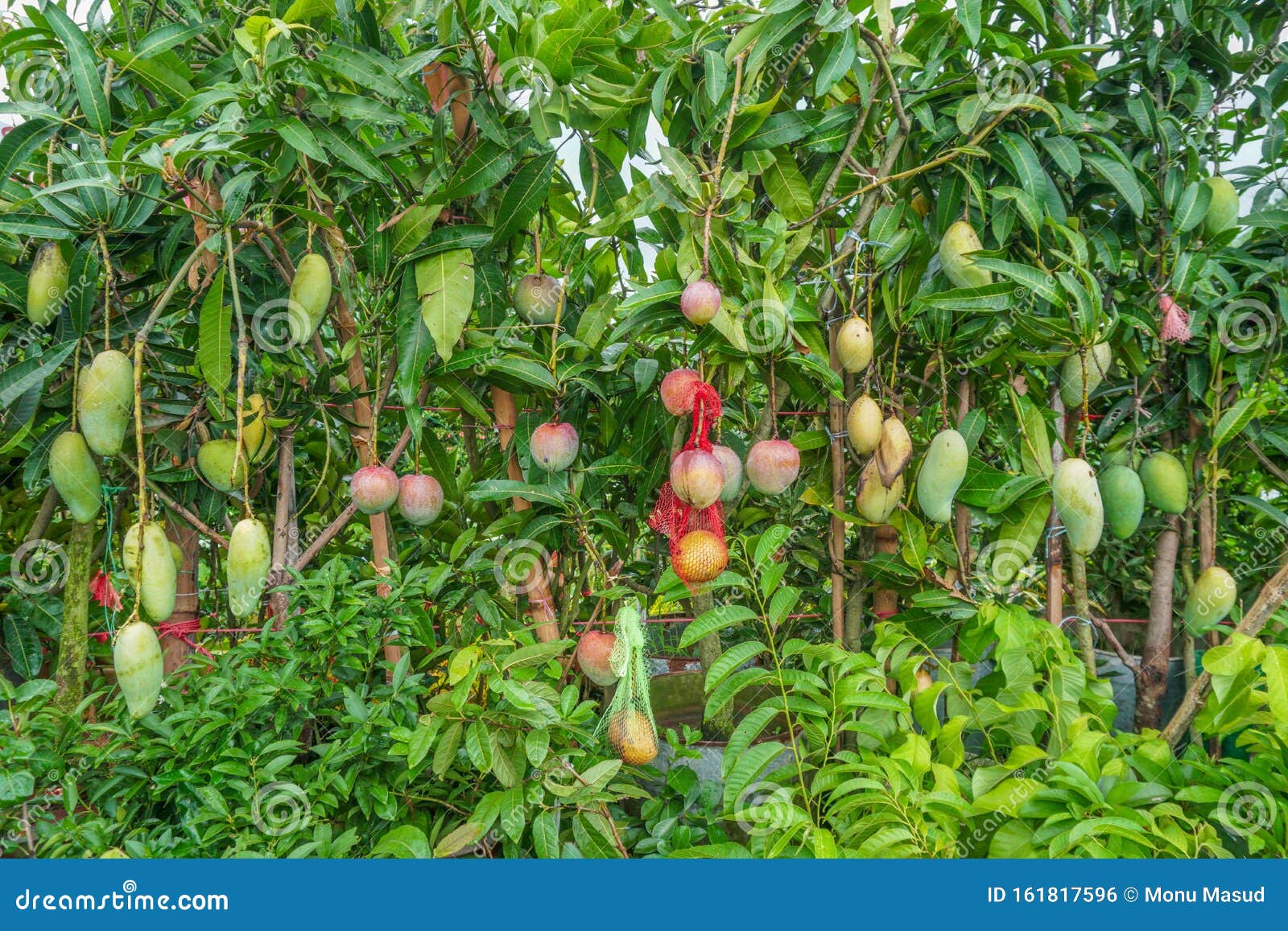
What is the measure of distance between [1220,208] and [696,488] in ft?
3.30

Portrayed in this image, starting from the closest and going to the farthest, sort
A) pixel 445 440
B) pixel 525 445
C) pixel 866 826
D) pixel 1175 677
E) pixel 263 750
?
pixel 866 826, pixel 263 750, pixel 525 445, pixel 1175 677, pixel 445 440

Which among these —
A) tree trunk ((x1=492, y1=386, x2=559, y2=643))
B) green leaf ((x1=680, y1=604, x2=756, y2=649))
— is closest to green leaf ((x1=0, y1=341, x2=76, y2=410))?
tree trunk ((x1=492, y1=386, x2=559, y2=643))

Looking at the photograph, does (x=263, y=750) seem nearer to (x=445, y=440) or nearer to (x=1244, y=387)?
(x=445, y=440)

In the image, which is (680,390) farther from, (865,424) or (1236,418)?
(1236,418)

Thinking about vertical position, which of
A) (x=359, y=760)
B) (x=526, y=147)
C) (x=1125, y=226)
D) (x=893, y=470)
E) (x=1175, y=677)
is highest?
(x=526, y=147)

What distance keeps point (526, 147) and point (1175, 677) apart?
1.49m

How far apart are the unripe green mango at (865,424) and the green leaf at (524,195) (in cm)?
58

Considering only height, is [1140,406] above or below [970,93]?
below

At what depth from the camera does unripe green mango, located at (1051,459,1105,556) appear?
53.4 inches

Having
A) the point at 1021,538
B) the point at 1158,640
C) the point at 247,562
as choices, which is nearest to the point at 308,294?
the point at 247,562

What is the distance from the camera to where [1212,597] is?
5.10 feet

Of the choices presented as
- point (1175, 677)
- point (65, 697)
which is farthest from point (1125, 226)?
point (65, 697)

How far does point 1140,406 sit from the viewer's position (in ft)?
5.22

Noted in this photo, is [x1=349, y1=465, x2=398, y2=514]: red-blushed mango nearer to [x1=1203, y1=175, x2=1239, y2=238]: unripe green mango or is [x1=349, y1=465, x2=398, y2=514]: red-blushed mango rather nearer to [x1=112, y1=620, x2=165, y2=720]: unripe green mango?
[x1=112, y1=620, x2=165, y2=720]: unripe green mango
